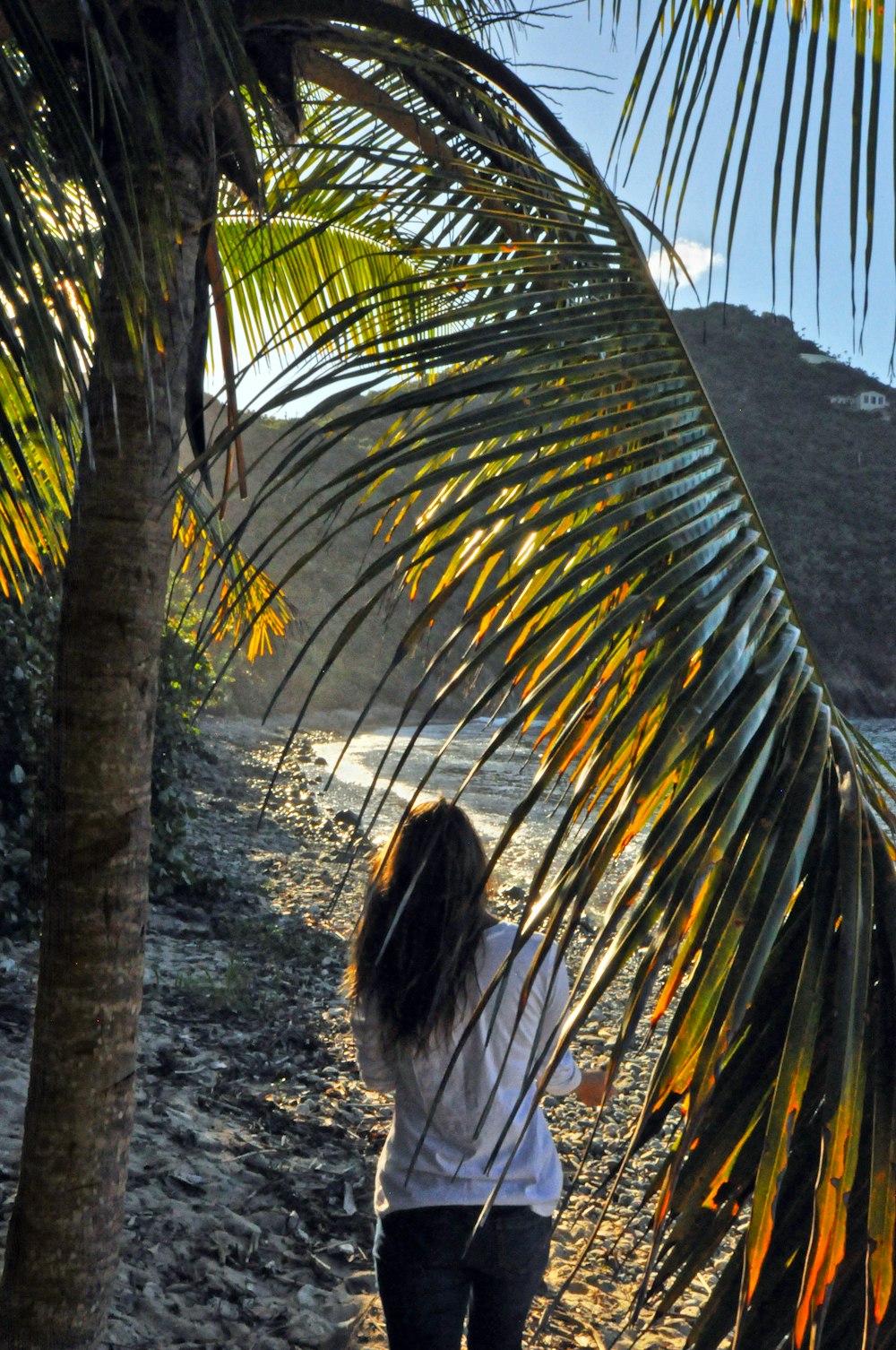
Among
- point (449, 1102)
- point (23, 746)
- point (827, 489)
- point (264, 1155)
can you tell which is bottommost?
point (264, 1155)

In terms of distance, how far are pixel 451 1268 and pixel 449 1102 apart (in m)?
0.34

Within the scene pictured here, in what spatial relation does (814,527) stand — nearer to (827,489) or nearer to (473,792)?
(827,489)


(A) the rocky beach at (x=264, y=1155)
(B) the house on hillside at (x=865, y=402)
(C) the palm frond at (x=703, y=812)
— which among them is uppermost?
(B) the house on hillside at (x=865, y=402)

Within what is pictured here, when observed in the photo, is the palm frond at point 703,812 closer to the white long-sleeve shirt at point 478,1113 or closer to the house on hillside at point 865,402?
the white long-sleeve shirt at point 478,1113

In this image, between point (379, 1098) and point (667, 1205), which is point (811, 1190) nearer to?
point (667, 1205)

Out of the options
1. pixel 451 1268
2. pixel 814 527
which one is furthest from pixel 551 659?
pixel 814 527

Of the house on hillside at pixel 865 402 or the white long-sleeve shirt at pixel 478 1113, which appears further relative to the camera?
the house on hillside at pixel 865 402

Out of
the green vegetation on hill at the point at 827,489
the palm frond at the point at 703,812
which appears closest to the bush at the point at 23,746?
the palm frond at the point at 703,812

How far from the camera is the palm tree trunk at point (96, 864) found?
189 cm

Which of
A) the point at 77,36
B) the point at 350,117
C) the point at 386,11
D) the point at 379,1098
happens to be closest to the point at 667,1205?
the point at 386,11

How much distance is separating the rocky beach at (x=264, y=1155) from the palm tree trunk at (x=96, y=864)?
0.54 m

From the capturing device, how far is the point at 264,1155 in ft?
12.9

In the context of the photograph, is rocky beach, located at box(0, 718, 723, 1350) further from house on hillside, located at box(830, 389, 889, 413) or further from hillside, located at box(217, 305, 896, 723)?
house on hillside, located at box(830, 389, 889, 413)

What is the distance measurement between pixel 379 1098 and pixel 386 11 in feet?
14.0
